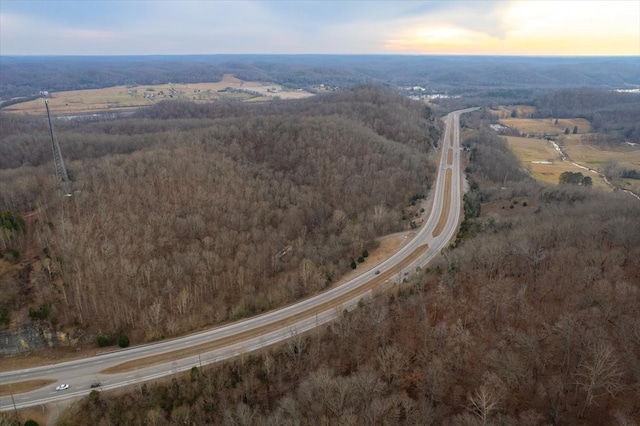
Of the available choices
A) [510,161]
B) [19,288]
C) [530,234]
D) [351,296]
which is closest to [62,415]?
[19,288]

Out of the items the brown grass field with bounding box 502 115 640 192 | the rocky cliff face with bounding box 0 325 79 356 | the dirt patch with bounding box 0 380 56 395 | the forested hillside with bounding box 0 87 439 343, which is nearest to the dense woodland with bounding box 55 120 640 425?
the dirt patch with bounding box 0 380 56 395

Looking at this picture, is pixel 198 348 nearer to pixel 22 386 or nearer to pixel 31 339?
pixel 22 386

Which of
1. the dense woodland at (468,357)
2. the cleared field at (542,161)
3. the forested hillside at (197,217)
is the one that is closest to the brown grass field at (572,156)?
the cleared field at (542,161)

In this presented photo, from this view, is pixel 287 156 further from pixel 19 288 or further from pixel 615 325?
pixel 615 325

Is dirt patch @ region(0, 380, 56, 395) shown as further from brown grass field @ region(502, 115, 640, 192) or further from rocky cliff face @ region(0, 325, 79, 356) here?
brown grass field @ region(502, 115, 640, 192)

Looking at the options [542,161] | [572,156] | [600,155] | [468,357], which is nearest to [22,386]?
[468,357]

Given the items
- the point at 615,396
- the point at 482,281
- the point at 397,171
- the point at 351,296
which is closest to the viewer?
the point at 615,396
